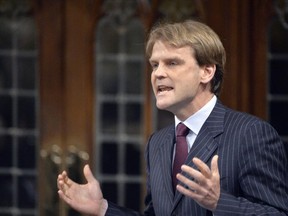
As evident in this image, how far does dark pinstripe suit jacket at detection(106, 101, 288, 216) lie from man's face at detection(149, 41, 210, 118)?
132 millimetres

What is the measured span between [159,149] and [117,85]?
1923 mm

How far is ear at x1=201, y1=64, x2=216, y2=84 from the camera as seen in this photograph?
3633 mm

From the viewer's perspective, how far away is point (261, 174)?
3.45 metres

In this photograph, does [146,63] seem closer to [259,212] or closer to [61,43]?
[61,43]

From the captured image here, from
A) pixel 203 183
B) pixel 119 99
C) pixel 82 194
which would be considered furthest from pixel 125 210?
pixel 119 99

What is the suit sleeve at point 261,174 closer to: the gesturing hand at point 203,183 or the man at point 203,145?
the man at point 203,145

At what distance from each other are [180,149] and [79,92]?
2115mm

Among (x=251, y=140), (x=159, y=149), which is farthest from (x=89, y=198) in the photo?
(x=251, y=140)

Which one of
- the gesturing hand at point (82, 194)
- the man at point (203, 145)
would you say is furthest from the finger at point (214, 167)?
the gesturing hand at point (82, 194)

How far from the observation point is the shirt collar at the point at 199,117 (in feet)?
12.0

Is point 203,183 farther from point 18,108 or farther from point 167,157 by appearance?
point 18,108

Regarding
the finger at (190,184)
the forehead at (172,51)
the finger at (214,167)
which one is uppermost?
the forehead at (172,51)

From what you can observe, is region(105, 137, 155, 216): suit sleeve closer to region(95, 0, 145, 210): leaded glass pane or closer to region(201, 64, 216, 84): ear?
region(201, 64, 216, 84): ear

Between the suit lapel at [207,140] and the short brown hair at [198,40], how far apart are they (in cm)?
11
